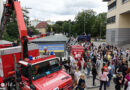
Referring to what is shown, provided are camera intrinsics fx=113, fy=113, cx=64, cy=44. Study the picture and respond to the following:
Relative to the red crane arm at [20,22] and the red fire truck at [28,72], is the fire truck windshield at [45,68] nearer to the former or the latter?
the red fire truck at [28,72]

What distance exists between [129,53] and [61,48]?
Result: 8039 millimetres

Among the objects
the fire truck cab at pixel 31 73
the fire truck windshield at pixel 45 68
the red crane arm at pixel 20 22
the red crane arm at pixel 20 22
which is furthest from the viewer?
the red crane arm at pixel 20 22

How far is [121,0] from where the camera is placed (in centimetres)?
2572

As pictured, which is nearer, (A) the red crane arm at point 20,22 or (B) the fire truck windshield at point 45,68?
(B) the fire truck windshield at point 45,68

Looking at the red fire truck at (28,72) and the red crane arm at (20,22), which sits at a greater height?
the red crane arm at (20,22)

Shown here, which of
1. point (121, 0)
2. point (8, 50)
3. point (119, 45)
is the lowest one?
point (119, 45)

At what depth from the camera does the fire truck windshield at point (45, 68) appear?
4977 millimetres

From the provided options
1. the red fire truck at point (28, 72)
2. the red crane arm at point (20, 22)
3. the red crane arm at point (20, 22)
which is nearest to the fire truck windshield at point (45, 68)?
the red fire truck at point (28, 72)

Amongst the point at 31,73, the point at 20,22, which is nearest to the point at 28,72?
the point at 31,73

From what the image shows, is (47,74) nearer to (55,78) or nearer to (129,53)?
(55,78)

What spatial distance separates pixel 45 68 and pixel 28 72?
96 cm

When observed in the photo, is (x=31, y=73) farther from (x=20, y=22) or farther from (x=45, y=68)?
(x=20, y=22)

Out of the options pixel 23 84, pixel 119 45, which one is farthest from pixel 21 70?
pixel 119 45

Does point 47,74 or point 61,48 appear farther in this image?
point 61,48
